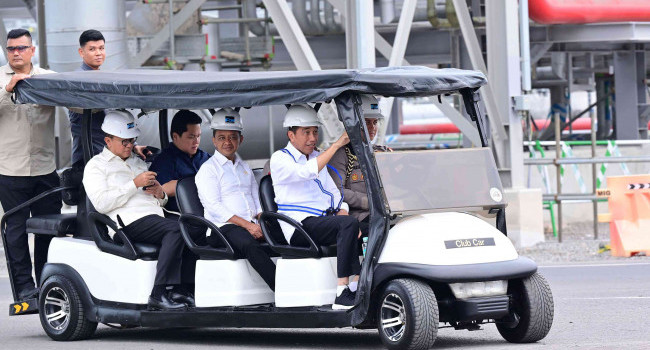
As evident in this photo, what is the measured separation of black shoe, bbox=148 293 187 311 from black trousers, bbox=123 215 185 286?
0.11 m

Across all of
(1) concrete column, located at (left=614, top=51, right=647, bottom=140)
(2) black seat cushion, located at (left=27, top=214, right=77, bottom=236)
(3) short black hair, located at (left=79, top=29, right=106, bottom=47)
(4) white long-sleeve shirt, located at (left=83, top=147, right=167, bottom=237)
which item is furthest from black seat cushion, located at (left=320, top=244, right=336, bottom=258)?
(1) concrete column, located at (left=614, top=51, right=647, bottom=140)

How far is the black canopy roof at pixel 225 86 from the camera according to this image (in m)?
8.23

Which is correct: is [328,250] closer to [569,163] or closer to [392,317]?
[392,317]

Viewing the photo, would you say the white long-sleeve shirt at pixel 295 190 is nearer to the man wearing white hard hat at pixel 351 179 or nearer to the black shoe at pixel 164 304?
the man wearing white hard hat at pixel 351 179

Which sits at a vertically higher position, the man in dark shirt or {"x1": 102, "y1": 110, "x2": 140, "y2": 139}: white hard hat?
{"x1": 102, "y1": 110, "x2": 140, "y2": 139}: white hard hat

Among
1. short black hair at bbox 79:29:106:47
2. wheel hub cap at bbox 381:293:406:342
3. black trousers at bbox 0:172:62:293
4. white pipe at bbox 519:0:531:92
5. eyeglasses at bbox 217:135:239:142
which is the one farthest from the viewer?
white pipe at bbox 519:0:531:92

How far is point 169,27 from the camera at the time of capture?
19.7 m

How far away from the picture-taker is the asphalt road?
884 centimetres

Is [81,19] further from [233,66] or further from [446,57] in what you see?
[446,57]

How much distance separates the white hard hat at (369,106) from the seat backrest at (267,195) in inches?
35.1

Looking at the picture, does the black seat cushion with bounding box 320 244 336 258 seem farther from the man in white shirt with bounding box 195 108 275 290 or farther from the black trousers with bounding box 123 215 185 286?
the black trousers with bounding box 123 215 185 286

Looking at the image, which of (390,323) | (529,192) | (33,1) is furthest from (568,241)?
(390,323)

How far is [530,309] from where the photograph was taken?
8.44m

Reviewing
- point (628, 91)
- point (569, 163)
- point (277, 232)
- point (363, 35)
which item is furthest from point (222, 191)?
point (628, 91)
